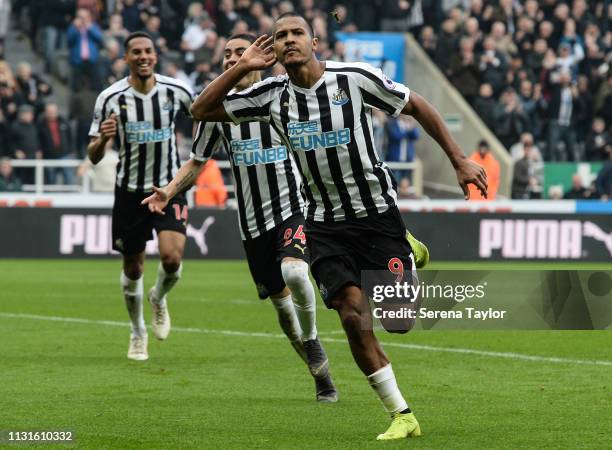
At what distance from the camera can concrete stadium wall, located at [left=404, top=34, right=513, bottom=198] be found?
25875mm

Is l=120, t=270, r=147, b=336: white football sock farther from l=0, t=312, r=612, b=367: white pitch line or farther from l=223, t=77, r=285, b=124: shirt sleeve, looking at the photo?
l=223, t=77, r=285, b=124: shirt sleeve

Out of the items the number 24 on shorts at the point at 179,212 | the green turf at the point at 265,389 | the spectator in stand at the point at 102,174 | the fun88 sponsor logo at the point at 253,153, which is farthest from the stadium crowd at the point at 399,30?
the fun88 sponsor logo at the point at 253,153

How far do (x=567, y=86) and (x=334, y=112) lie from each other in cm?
1939

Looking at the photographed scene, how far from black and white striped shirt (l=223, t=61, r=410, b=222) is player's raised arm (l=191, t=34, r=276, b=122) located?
9.4 inches

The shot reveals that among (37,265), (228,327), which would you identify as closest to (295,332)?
→ (228,327)

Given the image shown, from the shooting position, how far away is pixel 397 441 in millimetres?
6715

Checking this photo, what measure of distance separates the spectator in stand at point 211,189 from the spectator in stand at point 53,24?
4468 mm

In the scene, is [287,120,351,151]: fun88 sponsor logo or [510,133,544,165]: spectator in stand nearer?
[287,120,351,151]: fun88 sponsor logo

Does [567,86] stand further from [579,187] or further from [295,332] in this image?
[295,332]

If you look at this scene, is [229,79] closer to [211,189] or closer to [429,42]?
[211,189]

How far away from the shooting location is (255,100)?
23.7 feet

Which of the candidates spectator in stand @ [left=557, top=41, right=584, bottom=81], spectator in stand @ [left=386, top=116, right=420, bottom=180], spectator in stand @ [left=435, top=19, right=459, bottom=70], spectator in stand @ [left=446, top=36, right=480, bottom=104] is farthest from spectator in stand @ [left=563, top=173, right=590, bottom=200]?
spectator in stand @ [left=435, top=19, right=459, bottom=70]

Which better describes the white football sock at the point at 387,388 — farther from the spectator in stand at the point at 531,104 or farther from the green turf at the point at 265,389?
the spectator in stand at the point at 531,104

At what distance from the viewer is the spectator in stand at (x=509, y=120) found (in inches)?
1005
